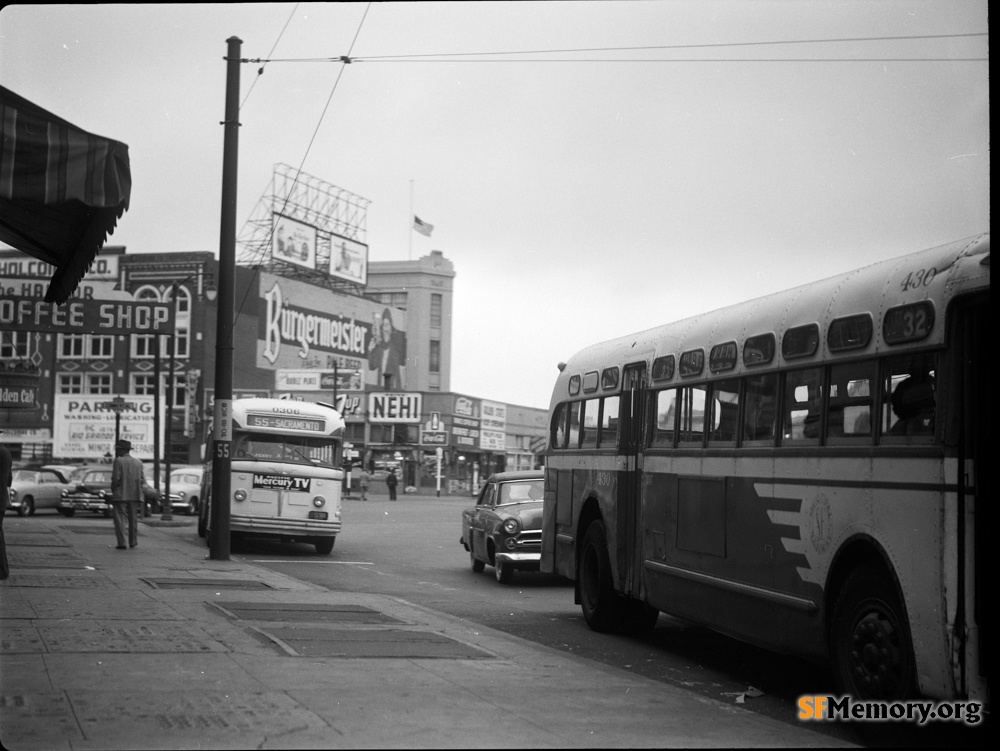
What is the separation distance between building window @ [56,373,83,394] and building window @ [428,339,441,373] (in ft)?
122

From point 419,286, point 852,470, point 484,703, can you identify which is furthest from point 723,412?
point 419,286

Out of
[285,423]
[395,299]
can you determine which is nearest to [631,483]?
[285,423]

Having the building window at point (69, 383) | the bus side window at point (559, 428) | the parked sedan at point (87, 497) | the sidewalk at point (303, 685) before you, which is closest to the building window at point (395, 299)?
the building window at point (69, 383)

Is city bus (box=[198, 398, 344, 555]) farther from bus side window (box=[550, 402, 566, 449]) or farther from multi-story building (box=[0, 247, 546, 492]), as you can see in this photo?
multi-story building (box=[0, 247, 546, 492])

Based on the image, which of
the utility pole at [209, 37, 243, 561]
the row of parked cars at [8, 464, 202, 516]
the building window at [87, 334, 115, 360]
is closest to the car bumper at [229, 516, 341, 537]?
the utility pole at [209, 37, 243, 561]

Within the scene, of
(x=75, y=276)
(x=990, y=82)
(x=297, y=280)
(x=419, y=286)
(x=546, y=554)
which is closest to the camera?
(x=990, y=82)

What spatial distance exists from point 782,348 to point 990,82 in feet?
9.17

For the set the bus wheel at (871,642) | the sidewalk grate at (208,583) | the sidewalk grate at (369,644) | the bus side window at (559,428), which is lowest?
the sidewalk grate at (208,583)

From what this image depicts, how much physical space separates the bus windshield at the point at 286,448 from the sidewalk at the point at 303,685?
361 inches

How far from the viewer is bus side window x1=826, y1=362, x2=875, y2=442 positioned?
24.8 feet

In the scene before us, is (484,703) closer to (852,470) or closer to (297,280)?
(852,470)

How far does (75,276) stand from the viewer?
1141cm

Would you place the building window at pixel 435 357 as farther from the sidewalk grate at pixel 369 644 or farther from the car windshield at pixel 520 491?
the sidewalk grate at pixel 369 644

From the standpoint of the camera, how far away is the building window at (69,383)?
77562 millimetres
